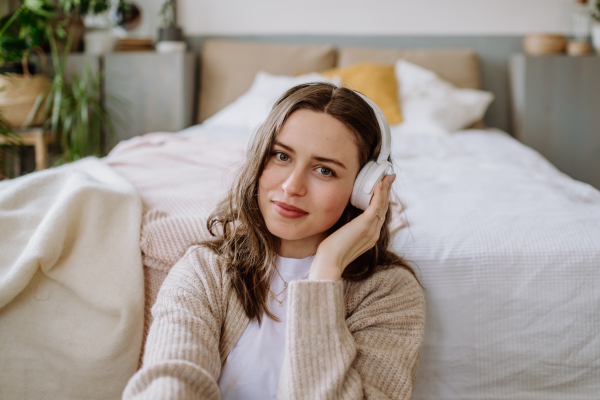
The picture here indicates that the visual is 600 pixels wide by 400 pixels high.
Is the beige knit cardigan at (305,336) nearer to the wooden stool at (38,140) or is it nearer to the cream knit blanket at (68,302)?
the cream knit blanket at (68,302)

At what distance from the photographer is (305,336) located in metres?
0.74

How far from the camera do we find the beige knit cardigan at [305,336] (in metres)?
0.71

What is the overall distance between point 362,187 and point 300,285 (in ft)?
0.70

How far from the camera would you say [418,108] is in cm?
262

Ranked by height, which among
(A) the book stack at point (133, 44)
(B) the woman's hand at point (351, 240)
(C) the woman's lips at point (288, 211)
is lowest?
(B) the woman's hand at point (351, 240)

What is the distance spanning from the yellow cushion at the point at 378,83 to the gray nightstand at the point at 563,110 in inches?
31.1

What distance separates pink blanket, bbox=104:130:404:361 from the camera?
3.31 feet

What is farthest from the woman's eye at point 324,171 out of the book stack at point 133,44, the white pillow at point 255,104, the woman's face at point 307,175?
the book stack at point 133,44

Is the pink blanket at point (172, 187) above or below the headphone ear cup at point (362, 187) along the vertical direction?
below

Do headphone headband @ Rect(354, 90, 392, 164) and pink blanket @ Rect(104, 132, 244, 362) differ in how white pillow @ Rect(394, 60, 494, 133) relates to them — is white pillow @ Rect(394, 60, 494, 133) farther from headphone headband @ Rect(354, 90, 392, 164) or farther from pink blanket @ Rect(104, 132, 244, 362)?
headphone headband @ Rect(354, 90, 392, 164)

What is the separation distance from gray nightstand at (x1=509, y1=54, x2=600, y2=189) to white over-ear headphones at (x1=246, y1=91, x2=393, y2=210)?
2.29m

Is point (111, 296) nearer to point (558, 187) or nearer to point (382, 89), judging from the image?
point (558, 187)

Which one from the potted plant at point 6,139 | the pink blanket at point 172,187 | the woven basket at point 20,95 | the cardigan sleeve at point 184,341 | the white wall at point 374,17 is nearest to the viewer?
the cardigan sleeve at point 184,341

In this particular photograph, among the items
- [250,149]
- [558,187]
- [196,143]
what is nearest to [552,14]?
[558,187]
